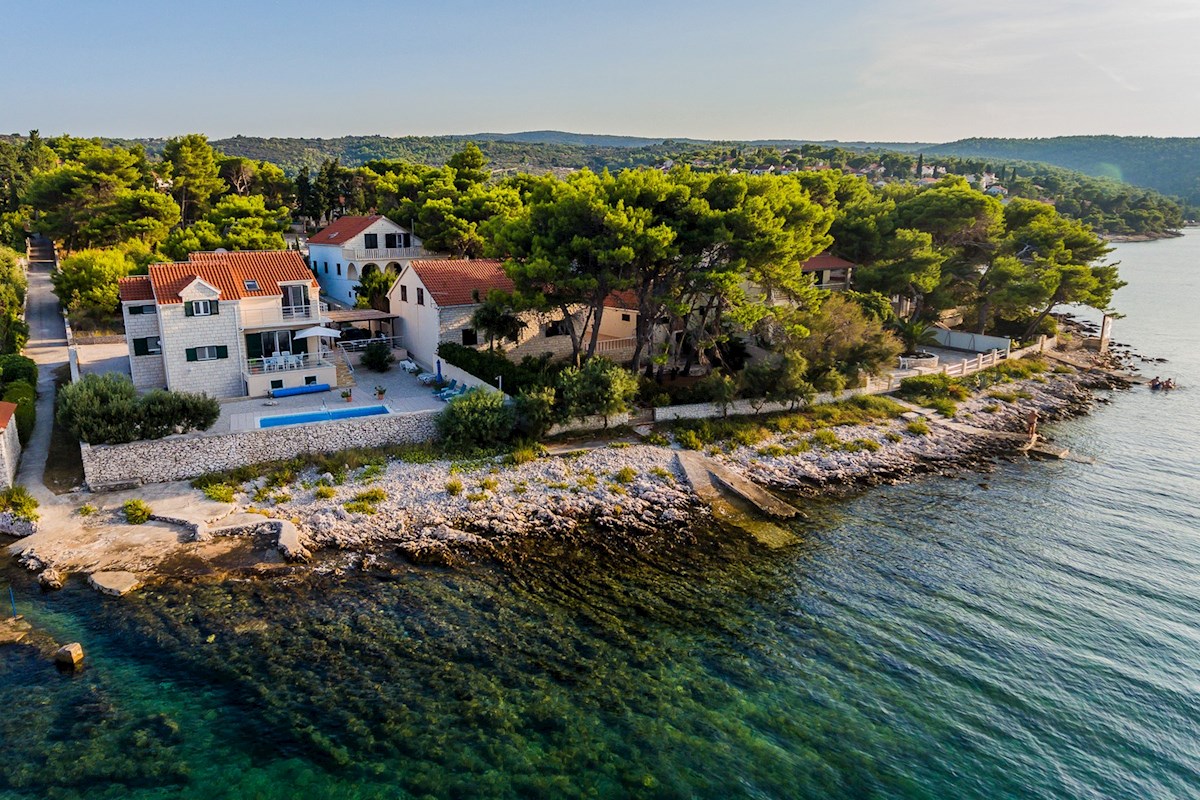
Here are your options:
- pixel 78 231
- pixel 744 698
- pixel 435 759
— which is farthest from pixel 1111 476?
pixel 78 231

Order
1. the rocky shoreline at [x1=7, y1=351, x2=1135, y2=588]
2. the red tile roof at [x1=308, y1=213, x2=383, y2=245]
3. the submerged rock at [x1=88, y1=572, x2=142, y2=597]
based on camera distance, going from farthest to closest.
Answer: the red tile roof at [x1=308, y1=213, x2=383, y2=245] < the rocky shoreline at [x1=7, y1=351, x2=1135, y2=588] < the submerged rock at [x1=88, y1=572, x2=142, y2=597]

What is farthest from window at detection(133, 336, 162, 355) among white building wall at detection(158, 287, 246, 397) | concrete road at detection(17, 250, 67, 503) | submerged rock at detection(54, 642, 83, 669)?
submerged rock at detection(54, 642, 83, 669)

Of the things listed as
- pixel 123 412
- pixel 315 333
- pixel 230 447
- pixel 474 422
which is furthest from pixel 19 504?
pixel 474 422

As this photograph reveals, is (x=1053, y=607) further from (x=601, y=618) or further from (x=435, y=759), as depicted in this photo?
(x=435, y=759)

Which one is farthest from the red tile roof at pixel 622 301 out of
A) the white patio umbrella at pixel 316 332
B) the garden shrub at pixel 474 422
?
the white patio umbrella at pixel 316 332

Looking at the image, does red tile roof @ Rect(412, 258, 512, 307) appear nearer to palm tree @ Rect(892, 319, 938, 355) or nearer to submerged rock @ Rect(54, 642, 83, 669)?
submerged rock @ Rect(54, 642, 83, 669)

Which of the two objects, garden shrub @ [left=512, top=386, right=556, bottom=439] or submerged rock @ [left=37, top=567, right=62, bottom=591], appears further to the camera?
garden shrub @ [left=512, top=386, right=556, bottom=439]

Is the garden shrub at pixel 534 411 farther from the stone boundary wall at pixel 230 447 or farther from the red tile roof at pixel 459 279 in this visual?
the red tile roof at pixel 459 279
